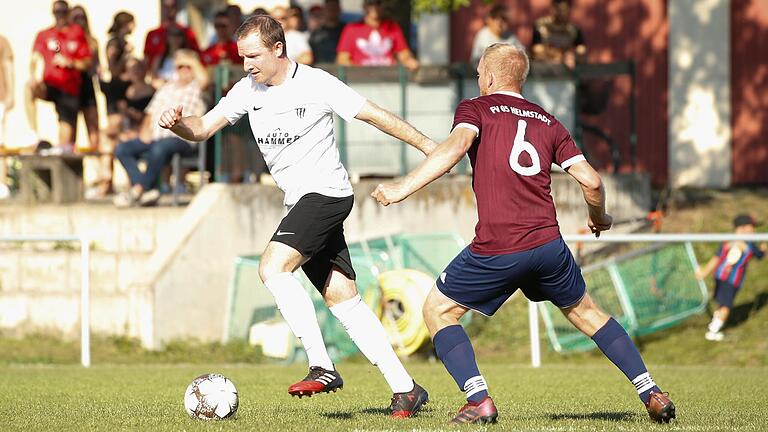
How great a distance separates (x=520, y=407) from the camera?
30.6ft

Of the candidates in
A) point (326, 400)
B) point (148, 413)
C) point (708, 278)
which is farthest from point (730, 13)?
point (148, 413)

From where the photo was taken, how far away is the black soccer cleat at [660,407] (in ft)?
25.4

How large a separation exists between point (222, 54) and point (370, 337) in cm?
984

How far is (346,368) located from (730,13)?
35.4 feet

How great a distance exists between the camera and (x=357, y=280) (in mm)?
15734

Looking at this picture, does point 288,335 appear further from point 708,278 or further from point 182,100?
point 708,278

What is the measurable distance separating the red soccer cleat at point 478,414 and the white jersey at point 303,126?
5.20 feet

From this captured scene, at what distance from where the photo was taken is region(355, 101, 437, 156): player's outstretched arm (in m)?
8.26

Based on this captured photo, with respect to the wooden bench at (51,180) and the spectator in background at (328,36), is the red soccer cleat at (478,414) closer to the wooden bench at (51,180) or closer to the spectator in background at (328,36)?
the spectator in background at (328,36)

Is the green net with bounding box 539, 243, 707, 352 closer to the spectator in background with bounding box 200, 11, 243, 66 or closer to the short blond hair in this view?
the spectator in background with bounding box 200, 11, 243, 66

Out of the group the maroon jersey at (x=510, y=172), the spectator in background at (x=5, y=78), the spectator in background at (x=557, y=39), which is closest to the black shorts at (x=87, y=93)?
the spectator in background at (x=5, y=78)

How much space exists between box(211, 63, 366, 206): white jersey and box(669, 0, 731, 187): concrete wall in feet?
47.9

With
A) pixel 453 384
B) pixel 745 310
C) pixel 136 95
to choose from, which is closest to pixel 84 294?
pixel 136 95

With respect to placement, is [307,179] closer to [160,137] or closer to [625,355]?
[625,355]
